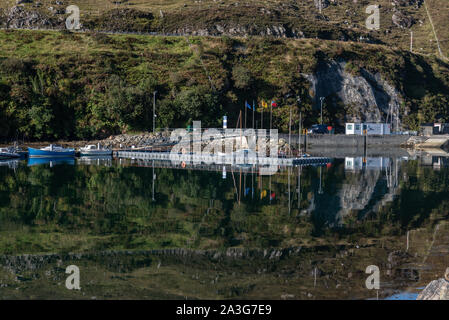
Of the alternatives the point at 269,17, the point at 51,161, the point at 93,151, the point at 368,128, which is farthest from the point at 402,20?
the point at 51,161

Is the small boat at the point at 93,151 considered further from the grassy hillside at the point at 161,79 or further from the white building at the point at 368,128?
the white building at the point at 368,128

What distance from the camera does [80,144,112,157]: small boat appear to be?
239 ft

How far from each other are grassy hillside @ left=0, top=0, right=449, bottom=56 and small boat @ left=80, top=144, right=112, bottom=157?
56.5 m

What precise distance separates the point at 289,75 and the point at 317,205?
72276mm

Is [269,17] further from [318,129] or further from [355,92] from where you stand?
[318,129]

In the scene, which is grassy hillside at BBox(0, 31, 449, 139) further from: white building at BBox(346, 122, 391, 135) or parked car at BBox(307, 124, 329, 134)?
white building at BBox(346, 122, 391, 135)

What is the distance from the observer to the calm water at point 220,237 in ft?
58.8

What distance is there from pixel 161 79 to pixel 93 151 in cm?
2588

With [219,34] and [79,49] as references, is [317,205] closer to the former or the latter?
[79,49]

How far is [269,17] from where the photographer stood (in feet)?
440

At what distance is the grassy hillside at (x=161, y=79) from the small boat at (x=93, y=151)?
32.4 ft

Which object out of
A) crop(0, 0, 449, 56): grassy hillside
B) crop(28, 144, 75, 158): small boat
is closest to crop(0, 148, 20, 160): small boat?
crop(28, 144, 75, 158): small boat

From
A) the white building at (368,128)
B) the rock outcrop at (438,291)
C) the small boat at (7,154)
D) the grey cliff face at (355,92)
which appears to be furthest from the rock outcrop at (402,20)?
the rock outcrop at (438,291)
